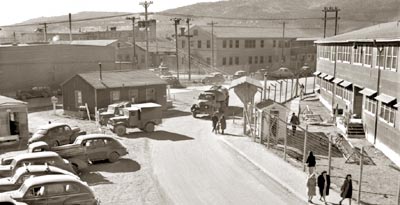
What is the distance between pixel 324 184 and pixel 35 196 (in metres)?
10.6

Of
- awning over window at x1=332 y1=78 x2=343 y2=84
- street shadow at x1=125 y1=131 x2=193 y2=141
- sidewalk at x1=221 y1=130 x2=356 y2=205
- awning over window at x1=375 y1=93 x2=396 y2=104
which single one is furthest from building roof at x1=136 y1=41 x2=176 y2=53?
awning over window at x1=375 y1=93 x2=396 y2=104

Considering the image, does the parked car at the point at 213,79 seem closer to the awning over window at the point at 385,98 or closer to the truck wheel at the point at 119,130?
the truck wheel at the point at 119,130

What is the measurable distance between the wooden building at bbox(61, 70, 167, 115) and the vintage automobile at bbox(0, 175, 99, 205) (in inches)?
800

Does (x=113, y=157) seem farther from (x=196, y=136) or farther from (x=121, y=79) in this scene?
(x=121, y=79)

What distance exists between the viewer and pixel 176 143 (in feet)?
90.9

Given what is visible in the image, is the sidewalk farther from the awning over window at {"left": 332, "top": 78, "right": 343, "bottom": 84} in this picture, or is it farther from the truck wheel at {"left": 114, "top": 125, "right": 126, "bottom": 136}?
the awning over window at {"left": 332, "top": 78, "right": 343, "bottom": 84}

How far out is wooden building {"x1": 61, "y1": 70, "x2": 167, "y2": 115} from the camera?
36.2 meters

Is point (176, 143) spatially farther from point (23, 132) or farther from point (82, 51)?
point (82, 51)

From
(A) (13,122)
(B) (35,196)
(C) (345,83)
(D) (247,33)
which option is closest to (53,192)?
(B) (35,196)

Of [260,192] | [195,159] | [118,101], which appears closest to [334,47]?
[118,101]

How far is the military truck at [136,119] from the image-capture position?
99.0 feet

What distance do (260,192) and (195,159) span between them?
5990mm

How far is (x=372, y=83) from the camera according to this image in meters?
28.8

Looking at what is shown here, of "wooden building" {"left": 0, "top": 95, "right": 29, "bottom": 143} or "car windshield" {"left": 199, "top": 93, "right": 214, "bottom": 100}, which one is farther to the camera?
"car windshield" {"left": 199, "top": 93, "right": 214, "bottom": 100}
